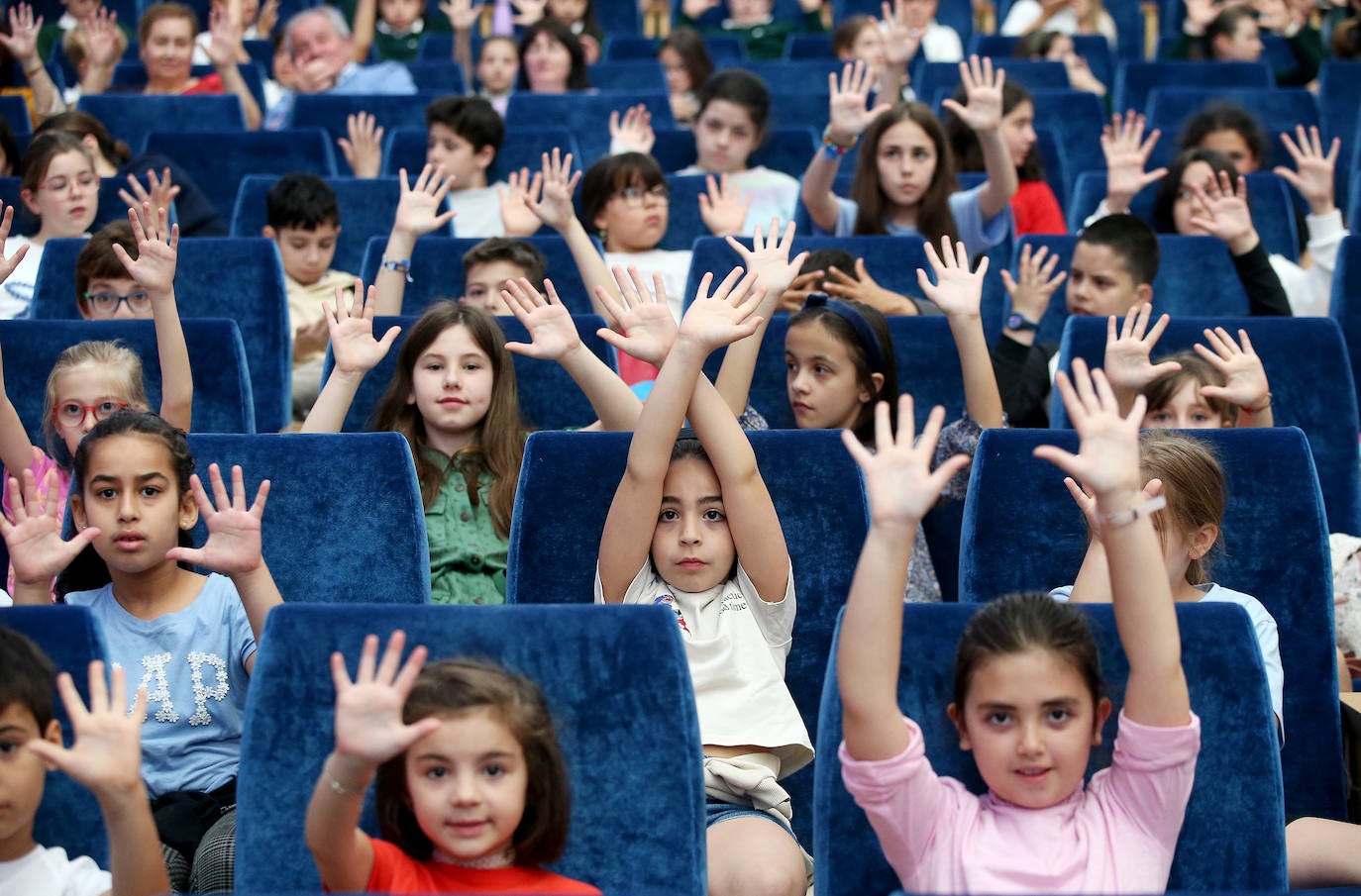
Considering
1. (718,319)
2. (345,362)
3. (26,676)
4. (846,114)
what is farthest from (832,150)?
(26,676)

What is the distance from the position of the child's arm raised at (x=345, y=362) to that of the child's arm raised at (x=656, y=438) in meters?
0.68

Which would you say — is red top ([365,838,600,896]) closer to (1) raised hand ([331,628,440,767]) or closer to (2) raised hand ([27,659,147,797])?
(1) raised hand ([331,628,440,767])

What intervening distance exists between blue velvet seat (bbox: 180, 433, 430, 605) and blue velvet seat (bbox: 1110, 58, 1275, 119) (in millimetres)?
4402

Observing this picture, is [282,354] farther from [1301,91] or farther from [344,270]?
[1301,91]

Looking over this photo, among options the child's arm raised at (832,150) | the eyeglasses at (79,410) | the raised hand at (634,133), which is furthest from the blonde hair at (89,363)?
the raised hand at (634,133)

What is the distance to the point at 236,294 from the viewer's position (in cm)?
339

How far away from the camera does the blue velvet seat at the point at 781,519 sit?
7.35 feet

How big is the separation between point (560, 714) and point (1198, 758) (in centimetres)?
71

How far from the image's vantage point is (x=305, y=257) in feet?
12.8

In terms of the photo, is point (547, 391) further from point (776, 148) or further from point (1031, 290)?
point (776, 148)

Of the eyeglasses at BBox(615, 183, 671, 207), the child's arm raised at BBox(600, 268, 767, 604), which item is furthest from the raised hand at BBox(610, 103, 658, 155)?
the child's arm raised at BBox(600, 268, 767, 604)

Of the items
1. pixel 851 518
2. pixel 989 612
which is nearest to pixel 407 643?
pixel 989 612

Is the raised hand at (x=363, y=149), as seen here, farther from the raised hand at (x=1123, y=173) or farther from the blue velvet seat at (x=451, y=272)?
the raised hand at (x=1123, y=173)

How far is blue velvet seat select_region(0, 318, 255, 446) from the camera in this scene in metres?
2.75
